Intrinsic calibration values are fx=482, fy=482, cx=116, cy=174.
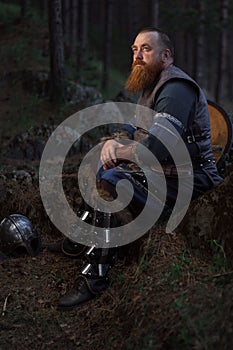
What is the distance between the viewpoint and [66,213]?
6852mm

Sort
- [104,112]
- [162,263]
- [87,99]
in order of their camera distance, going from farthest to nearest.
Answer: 1. [87,99]
2. [104,112]
3. [162,263]

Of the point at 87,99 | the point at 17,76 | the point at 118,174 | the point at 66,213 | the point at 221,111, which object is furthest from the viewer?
the point at 17,76

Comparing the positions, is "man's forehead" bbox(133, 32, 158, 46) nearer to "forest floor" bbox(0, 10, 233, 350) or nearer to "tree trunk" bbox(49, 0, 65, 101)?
"forest floor" bbox(0, 10, 233, 350)

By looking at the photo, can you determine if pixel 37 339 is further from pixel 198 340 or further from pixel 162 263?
pixel 198 340

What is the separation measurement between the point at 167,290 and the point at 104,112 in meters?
8.00

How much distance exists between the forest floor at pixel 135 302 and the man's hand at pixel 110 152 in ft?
2.88

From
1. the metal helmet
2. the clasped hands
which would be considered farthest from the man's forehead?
the metal helmet

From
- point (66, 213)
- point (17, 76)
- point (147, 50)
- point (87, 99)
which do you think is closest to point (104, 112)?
point (87, 99)

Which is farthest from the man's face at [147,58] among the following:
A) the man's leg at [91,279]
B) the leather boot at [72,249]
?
the leather boot at [72,249]

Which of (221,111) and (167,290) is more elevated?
(221,111)

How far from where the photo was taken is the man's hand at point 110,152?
471 cm

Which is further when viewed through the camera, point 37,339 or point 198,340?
point 37,339

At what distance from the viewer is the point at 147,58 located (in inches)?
196

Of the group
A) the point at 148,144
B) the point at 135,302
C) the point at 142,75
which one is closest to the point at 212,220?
the point at 148,144
